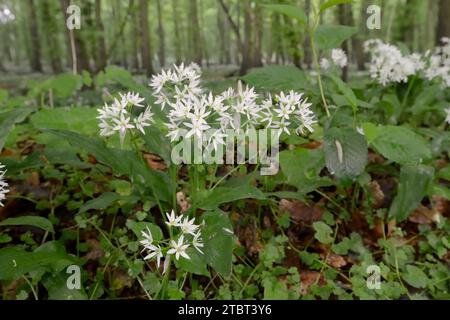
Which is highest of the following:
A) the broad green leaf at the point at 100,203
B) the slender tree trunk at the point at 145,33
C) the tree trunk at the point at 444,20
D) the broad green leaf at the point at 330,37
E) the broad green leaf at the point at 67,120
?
the slender tree trunk at the point at 145,33

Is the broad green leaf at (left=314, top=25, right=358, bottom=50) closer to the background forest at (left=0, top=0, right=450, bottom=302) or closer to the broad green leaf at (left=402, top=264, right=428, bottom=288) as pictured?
the background forest at (left=0, top=0, right=450, bottom=302)

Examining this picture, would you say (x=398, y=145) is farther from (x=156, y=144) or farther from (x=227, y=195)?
(x=156, y=144)

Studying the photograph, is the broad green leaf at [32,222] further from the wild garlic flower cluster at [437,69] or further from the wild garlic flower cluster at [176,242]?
the wild garlic flower cluster at [437,69]

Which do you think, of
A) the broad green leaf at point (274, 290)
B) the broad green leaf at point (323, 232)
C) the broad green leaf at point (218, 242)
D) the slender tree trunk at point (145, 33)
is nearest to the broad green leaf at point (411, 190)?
→ the broad green leaf at point (323, 232)

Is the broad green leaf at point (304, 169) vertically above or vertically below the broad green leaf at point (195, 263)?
above

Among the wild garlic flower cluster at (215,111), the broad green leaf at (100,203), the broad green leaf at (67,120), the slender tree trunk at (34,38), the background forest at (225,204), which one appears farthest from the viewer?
the slender tree trunk at (34,38)
